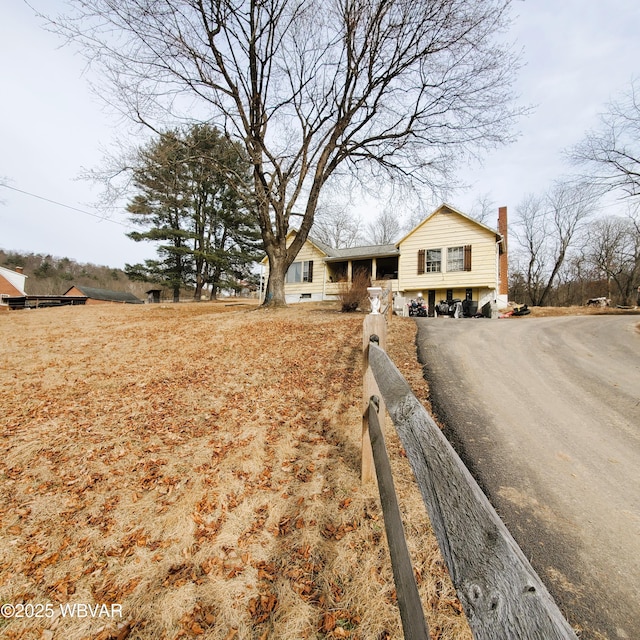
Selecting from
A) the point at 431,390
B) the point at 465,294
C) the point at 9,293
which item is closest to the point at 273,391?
the point at 431,390

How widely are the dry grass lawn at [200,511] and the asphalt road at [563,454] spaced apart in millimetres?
658

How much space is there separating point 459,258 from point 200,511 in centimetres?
1709

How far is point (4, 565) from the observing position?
2.11m

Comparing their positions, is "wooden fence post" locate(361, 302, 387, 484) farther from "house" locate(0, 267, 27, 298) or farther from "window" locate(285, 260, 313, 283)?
"house" locate(0, 267, 27, 298)

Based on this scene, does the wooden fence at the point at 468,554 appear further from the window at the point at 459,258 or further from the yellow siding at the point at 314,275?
the yellow siding at the point at 314,275

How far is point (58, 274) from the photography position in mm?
53688

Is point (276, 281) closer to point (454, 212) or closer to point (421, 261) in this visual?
point (421, 261)

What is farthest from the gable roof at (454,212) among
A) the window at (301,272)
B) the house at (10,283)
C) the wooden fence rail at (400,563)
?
the house at (10,283)

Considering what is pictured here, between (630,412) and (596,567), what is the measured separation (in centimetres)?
290

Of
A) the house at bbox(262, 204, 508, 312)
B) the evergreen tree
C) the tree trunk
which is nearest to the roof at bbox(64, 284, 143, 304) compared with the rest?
the evergreen tree

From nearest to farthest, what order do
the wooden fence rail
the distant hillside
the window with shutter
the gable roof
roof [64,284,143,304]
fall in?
the wooden fence rail, the gable roof, the window with shutter, roof [64,284,143,304], the distant hillside

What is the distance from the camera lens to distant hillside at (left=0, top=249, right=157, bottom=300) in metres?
51.1

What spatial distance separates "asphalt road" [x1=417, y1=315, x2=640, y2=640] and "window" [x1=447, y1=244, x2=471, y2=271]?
10.4 m

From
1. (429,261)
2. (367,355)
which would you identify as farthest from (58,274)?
(367,355)
